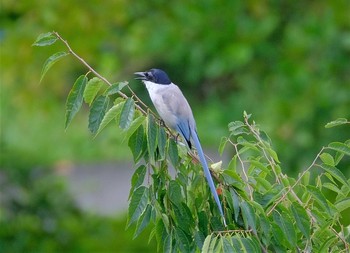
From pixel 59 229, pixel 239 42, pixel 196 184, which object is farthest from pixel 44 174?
pixel 196 184

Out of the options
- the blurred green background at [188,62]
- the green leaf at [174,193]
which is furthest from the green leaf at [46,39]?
the blurred green background at [188,62]

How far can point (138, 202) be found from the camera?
3.68 meters

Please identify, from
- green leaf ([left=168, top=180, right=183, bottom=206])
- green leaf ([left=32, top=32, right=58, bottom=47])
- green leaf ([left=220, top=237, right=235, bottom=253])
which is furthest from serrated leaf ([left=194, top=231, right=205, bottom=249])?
green leaf ([left=32, top=32, right=58, bottom=47])

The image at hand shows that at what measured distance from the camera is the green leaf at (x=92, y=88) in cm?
374

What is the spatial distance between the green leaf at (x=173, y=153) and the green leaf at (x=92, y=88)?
0.31 m

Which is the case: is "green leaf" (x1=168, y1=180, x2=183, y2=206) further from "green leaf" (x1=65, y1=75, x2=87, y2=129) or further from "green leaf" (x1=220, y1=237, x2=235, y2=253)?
"green leaf" (x1=65, y1=75, x2=87, y2=129)

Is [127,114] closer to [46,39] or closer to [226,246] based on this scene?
[46,39]

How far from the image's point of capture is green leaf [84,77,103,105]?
3.74 meters

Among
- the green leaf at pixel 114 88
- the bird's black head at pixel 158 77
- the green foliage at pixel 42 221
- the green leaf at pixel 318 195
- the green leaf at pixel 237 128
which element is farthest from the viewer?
the green foliage at pixel 42 221

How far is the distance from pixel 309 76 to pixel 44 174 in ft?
8.34

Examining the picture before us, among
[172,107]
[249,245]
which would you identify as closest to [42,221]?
[172,107]

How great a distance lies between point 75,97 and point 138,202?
1.36 feet

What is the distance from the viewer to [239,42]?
352 inches

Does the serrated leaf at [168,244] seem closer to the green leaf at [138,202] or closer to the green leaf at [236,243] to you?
the green leaf at [138,202]
